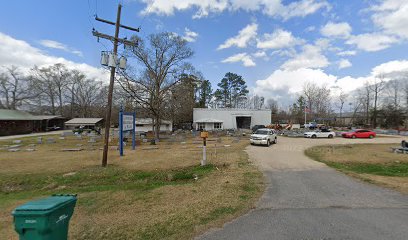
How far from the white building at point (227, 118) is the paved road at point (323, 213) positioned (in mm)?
41916

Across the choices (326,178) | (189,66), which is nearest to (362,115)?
(189,66)

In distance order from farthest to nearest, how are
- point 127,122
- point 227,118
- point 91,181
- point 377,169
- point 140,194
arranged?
1. point 227,118
2. point 127,122
3. point 377,169
4. point 91,181
5. point 140,194

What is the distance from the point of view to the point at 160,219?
4.90 metres

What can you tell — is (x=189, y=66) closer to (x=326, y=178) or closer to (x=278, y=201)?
(x=326, y=178)

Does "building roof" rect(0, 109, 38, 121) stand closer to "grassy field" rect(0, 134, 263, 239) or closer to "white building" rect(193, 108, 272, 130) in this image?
"white building" rect(193, 108, 272, 130)

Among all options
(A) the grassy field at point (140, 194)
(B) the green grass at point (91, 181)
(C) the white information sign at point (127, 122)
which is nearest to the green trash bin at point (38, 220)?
(A) the grassy field at point (140, 194)

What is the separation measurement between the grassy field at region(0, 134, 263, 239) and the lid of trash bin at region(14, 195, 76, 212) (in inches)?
55.5

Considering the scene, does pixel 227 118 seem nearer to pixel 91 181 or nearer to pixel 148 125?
pixel 148 125

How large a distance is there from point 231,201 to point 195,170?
4902mm

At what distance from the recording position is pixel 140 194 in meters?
7.10

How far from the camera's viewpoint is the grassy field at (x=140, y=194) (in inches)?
181

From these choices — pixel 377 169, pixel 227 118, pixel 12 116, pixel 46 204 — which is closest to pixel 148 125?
pixel 227 118

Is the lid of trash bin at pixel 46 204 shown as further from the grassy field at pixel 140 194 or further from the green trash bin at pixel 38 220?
the grassy field at pixel 140 194

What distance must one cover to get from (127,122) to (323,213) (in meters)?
15.7
